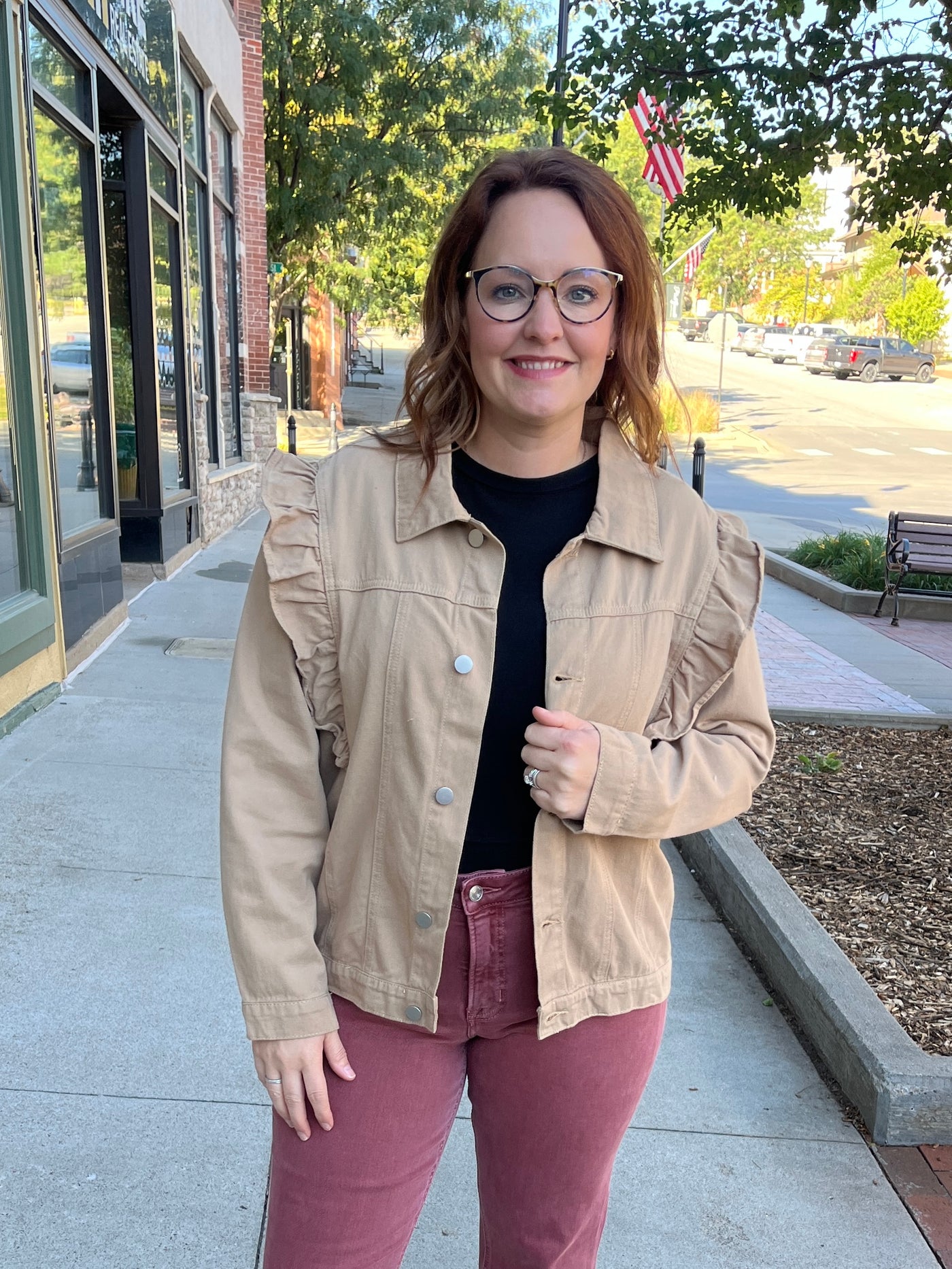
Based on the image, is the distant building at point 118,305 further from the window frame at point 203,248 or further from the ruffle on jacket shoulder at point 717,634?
→ the ruffle on jacket shoulder at point 717,634

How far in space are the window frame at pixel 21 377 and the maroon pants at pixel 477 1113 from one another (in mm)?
4022

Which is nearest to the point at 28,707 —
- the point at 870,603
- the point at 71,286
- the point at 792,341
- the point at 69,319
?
the point at 69,319

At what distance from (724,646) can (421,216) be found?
20770 millimetres

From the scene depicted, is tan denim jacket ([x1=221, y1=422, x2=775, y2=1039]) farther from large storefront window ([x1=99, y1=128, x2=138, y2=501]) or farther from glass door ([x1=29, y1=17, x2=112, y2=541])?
large storefront window ([x1=99, y1=128, x2=138, y2=501])

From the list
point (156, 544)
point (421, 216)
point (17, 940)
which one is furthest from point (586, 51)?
point (421, 216)

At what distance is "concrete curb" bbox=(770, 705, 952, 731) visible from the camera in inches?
247

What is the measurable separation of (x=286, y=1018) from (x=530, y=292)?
1037 millimetres

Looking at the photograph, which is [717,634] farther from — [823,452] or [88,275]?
[823,452]

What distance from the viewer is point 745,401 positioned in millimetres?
38250

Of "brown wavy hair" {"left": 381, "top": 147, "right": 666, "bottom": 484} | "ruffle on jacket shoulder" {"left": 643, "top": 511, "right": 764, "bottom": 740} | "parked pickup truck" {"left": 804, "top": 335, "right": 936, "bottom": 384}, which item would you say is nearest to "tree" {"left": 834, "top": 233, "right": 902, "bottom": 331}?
"parked pickup truck" {"left": 804, "top": 335, "right": 936, "bottom": 384}

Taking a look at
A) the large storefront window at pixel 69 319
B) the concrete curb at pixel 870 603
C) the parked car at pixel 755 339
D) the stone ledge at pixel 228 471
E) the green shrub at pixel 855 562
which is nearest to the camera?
the large storefront window at pixel 69 319

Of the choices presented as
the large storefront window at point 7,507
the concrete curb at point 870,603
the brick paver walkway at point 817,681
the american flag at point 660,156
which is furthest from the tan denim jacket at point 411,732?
the concrete curb at point 870,603

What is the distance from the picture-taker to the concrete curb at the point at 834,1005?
112 inches

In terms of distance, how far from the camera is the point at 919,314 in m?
55.5
